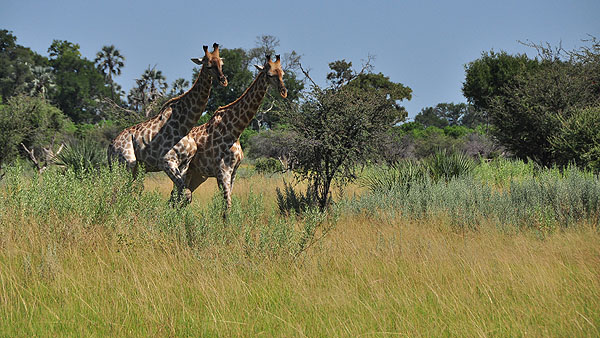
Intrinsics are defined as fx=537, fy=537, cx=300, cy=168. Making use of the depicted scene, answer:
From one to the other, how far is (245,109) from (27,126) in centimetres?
1950

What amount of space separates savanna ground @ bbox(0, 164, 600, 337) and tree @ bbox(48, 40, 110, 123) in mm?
61237

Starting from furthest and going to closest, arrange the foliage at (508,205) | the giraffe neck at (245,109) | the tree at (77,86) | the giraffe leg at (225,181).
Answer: the tree at (77,86)
the giraffe neck at (245,109)
the giraffe leg at (225,181)
the foliage at (508,205)

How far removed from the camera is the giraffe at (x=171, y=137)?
870 cm

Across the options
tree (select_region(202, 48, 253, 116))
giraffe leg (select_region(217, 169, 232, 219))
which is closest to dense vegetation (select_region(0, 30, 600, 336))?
giraffe leg (select_region(217, 169, 232, 219))

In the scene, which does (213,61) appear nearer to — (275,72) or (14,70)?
(275,72)

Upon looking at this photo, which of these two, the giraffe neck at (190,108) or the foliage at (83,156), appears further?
the foliage at (83,156)

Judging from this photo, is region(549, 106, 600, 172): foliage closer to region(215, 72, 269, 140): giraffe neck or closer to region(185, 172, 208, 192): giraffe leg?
region(215, 72, 269, 140): giraffe neck

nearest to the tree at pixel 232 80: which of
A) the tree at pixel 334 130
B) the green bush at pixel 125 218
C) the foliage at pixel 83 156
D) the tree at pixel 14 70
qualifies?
the tree at pixel 14 70

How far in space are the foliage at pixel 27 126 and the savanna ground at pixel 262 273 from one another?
1735 centimetres

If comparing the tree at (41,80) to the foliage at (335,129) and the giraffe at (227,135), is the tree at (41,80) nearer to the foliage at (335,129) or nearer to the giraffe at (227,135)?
the foliage at (335,129)

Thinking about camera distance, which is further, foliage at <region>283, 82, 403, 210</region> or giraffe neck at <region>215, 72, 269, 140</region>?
foliage at <region>283, 82, 403, 210</region>

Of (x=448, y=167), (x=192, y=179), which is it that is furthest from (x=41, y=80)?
(x=192, y=179)

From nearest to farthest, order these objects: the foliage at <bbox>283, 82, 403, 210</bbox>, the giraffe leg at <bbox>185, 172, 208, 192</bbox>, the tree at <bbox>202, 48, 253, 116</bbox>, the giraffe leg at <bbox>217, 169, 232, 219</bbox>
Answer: the giraffe leg at <bbox>217, 169, 232, 219</bbox>
the giraffe leg at <bbox>185, 172, 208, 192</bbox>
the foliage at <bbox>283, 82, 403, 210</bbox>
the tree at <bbox>202, 48, 253, 116</bbox>

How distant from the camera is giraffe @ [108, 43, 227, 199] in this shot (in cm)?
870
